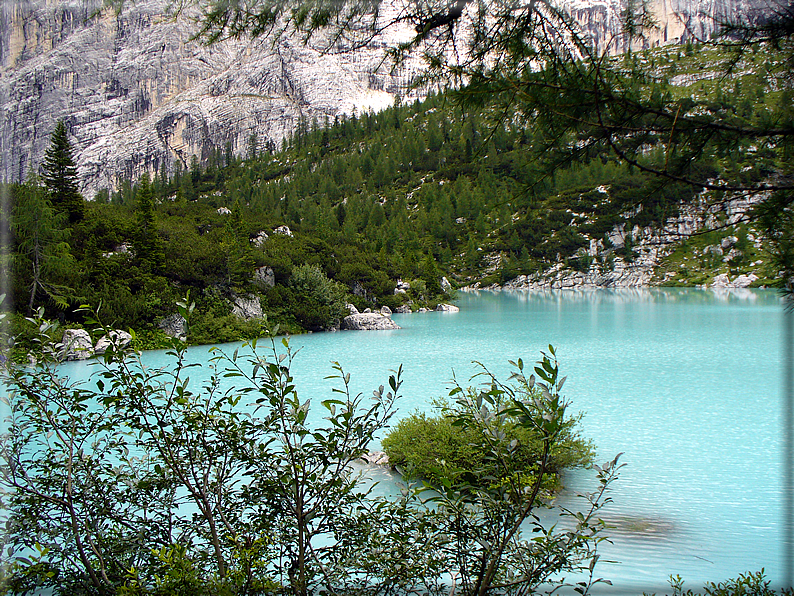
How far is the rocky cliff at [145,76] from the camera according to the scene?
8.02 feet

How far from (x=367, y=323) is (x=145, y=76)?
351 inches

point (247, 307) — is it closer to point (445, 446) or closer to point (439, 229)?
point (445, 446)

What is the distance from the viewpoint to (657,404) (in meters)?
6.34

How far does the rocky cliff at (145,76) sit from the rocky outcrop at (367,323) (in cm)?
637

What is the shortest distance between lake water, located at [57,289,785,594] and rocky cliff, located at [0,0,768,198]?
244 centimetres

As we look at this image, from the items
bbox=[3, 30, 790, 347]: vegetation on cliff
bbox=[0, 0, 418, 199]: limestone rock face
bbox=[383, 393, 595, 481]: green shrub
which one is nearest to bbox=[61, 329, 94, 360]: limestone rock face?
bbox=[3, 30, 790, 347]: vegetation on cliff

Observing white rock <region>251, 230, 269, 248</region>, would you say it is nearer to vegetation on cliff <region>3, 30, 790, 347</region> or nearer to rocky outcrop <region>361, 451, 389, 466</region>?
vegetation on cliff <region>3, 30, 790, 347</region>

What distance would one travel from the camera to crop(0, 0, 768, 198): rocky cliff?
2.45 metres

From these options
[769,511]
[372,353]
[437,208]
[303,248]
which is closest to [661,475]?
[769,511]

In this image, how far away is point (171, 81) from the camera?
809 cm

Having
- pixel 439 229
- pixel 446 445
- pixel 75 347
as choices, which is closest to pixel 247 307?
pixel 446 445

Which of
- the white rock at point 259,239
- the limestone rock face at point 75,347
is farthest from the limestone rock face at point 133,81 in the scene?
the white rock at point 259,239

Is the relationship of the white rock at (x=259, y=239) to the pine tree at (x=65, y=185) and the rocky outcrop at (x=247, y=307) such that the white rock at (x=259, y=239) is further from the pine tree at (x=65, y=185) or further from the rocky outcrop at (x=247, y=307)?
the pine tree at (x=65, y=185)

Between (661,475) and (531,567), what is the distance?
10.5 ft
